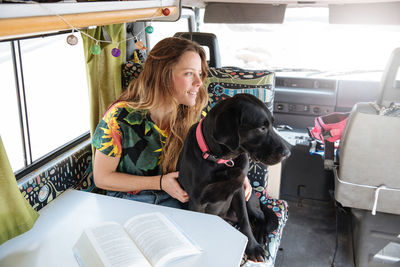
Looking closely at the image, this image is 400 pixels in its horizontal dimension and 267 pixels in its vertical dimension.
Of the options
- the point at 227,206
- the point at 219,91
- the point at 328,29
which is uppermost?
the point at 328,29

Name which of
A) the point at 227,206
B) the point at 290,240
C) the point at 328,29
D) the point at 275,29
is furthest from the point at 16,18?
the point at 275,29

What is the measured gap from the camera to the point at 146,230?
1.24 m

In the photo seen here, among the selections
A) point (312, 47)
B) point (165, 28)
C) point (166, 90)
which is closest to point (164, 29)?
point (165, 28)

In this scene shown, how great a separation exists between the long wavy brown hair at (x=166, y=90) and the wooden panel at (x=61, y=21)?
0.27 meters

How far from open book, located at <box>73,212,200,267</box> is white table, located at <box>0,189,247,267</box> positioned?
0.05 m

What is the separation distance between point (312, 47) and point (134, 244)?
12.0 feet

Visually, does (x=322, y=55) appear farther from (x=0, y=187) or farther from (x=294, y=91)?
(x=0, y=187)

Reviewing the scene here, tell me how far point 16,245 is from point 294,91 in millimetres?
2801

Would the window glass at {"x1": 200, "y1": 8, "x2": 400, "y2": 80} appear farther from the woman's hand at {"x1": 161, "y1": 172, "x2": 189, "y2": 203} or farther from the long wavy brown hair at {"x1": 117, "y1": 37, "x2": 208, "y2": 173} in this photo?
the woman's hand at {"x1": 161, "y1": 172, "x2": 189, "y2": 203}

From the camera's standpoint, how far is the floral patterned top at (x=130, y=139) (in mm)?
1713

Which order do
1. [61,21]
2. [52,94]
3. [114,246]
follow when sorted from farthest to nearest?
[52,94] → [114,246] → [61,21]

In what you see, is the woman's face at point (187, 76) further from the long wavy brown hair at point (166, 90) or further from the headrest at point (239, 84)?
the headrest at point (239, 84)

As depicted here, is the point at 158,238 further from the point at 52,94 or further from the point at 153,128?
the point at 52,94

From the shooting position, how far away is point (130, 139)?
5.74 ft
